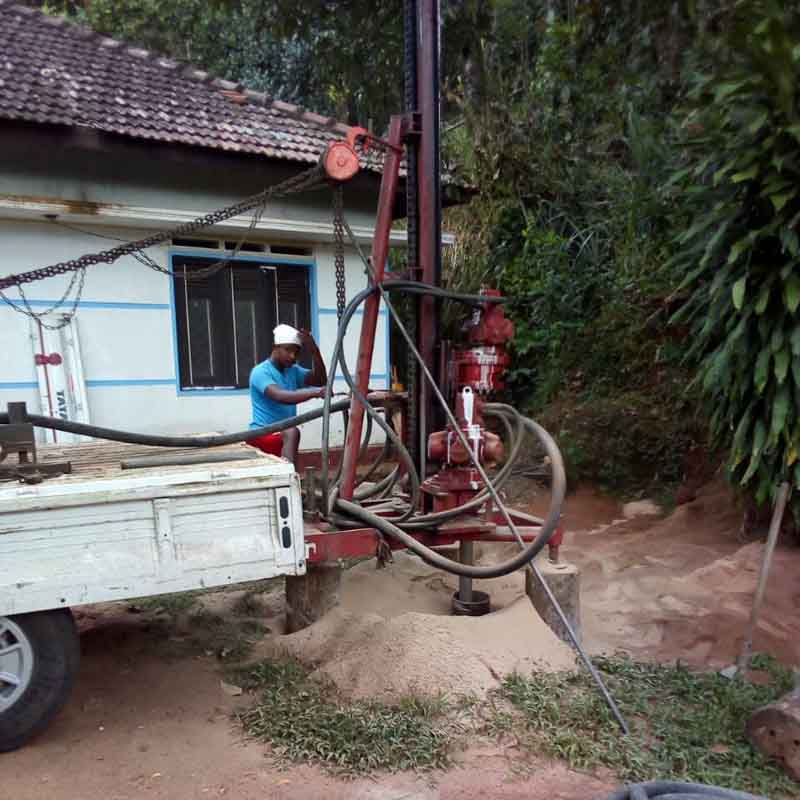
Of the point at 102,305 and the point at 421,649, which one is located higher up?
the point at 102,305

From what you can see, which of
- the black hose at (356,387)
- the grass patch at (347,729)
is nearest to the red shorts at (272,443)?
the black hose at (356,387)

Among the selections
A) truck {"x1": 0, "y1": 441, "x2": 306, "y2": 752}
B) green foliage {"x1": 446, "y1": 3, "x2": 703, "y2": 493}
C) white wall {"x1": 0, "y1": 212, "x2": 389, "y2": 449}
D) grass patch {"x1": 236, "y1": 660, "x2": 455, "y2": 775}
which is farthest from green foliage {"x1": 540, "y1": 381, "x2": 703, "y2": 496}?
truck {"x1": 0, "y1": 441, "x2": 306, "y2": 752}

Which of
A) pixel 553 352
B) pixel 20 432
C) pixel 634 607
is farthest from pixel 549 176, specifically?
pixel 20 432

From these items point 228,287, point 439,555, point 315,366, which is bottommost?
point 439,555

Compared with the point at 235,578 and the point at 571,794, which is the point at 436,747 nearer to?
the point at 571,794

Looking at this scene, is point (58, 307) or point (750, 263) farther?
Result: point (58, 307)

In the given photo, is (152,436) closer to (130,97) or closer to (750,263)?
(750,263)

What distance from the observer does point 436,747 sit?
3186mm

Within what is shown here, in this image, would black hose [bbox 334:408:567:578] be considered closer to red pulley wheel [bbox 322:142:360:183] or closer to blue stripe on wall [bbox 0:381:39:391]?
red pulley wheel [bbox 322:142:360:183]

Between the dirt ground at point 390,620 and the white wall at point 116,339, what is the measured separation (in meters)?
3.34

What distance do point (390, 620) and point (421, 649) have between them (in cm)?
35

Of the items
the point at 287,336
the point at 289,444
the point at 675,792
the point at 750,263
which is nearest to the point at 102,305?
the point at 287,336

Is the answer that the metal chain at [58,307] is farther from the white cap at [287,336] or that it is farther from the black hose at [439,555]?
the black hose at [439,555]

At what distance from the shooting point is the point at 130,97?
7.91m
